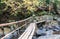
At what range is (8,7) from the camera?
1257 cm

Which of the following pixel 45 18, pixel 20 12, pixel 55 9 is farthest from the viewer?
pixel 55 9

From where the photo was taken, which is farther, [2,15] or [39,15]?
[39,15]

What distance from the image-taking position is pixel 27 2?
12.2m

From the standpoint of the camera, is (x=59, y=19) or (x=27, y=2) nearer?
(x=27, y=2)

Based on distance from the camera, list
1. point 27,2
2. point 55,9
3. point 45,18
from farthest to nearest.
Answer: point 55,9 < point 45,18 < point 27,2

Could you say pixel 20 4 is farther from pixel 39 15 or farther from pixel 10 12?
pixel 39 15

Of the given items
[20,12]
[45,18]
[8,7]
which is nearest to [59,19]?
[45,18]

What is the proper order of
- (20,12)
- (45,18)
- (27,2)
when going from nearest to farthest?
(27,2)
(20,12)
(45,18)

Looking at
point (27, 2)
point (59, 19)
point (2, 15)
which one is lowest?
point (59, 19)

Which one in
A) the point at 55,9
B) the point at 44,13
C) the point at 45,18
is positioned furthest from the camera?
the point at 55,9

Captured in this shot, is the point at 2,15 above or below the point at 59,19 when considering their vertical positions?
above

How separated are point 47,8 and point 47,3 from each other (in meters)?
0.41

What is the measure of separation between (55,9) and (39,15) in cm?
208

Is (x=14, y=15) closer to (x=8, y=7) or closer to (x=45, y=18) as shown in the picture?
(x=8, y=7)
